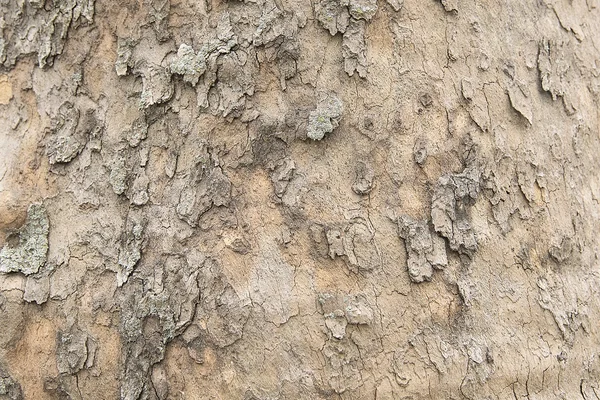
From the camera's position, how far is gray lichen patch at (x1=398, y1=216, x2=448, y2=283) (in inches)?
57.3

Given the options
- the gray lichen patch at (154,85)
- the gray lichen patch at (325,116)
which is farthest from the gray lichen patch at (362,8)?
the gray lichen patch at (154,85)

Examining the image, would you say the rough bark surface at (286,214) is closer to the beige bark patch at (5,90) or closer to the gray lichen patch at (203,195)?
the gray lichen patch at (203,195)

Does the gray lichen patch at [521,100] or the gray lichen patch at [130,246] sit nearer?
the gray lichen patch at [130,246]

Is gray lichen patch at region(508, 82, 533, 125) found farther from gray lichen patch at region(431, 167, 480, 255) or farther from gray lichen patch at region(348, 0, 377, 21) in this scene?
gray lichen patch at region(348, 0, 377, 21)

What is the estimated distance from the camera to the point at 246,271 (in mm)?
1458

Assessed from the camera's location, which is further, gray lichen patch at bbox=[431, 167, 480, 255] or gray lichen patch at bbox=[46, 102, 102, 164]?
gray lichen patch at bbox=[46, 102, 102, 164]

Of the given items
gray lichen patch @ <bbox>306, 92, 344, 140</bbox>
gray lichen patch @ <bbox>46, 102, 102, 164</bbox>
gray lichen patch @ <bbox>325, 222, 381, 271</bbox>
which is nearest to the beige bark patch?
gray lichen patch @ <bbox>46, 102, 102, 164</bbox>

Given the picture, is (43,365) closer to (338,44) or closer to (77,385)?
(77,385)

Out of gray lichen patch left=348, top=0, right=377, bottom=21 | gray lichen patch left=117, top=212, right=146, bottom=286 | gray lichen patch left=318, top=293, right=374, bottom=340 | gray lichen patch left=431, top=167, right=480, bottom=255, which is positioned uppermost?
gray lichen patch left=348, top=0, right=377, bottom=21

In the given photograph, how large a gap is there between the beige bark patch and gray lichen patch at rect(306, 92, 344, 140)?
2.56 feet

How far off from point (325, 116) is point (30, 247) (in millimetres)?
748

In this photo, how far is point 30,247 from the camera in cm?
157

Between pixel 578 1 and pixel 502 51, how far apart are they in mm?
397

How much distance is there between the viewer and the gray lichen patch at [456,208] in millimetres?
1477
